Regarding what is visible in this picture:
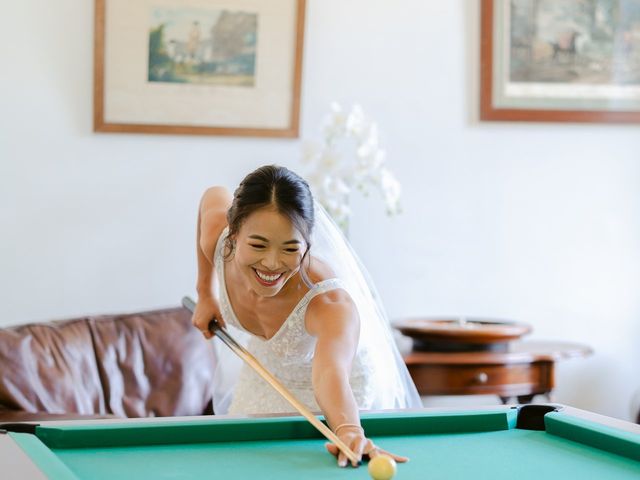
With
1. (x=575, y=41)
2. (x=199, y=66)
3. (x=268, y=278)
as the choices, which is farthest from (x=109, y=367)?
(x=575, y=41)

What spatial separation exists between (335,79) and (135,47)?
827mm

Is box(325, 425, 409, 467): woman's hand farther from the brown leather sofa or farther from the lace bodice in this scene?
the brown leather sofa

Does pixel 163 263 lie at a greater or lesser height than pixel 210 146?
lesser

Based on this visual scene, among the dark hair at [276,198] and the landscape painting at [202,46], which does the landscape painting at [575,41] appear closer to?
the landscape painting at [202,46]

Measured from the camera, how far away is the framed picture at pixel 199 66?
157 inches

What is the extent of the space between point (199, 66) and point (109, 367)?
1260 mm

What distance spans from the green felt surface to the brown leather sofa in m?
1.39

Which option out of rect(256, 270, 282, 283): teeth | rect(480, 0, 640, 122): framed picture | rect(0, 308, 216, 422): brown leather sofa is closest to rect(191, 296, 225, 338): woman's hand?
rect(0, 308, 216, 422): brown leather sofa

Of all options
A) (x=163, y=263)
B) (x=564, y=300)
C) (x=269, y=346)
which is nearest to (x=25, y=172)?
(x=163, y=263)

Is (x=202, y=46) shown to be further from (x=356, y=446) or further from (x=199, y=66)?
(x=356, y=446)

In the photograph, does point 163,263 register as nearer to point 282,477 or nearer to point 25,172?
point 25,172

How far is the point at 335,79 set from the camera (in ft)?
14.1

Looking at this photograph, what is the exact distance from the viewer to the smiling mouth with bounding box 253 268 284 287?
2306 millimetres

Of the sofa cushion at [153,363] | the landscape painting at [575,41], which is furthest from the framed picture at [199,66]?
the landscape painting at [575,41]
